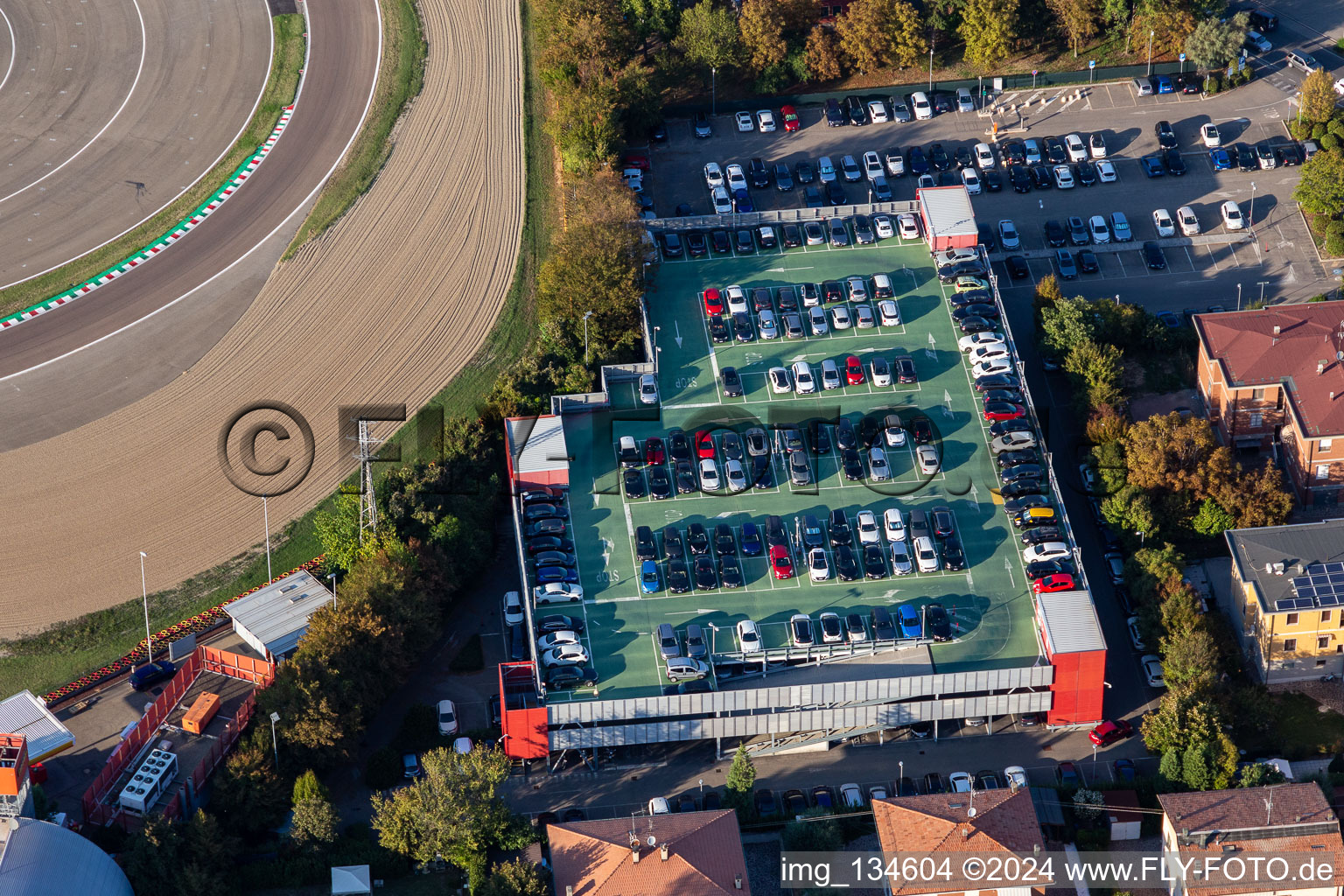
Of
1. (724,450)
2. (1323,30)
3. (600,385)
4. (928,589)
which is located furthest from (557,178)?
(1323,30)

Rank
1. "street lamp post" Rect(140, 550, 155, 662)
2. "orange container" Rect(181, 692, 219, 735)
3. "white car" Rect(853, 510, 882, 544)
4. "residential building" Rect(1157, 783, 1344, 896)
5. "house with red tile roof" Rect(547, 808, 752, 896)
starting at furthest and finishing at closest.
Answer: "white car" Rect(853, 510, 882, 544) → "street lamp post" Rect(140, 550, 155, 662) → "orange container" Rect(181, 692, 219, 735) → "residential building" Rect(1157, 783, 1344, 896) → "house with red tile roof" Rect(547, 808, 752, 896)

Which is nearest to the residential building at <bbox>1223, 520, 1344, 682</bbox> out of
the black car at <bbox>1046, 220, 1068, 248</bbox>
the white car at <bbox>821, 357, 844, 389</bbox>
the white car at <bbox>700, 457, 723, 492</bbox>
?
the white car at <bbox>821, 357, 844, 389</bbox>

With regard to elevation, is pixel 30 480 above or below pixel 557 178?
Answer: below

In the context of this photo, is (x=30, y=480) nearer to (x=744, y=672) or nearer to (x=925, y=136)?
(x=744, y=672)

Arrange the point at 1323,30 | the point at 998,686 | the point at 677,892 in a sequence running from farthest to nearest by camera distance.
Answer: the point at 1323,30
the point at 998,686
the point at 677,892

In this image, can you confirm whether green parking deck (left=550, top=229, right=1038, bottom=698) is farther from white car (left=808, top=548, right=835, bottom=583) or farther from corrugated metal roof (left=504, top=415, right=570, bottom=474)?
corrugated metal roof (left=504, top=415, right=570, bottom=474)

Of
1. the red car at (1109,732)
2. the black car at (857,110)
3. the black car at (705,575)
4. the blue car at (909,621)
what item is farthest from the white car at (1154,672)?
the black car at (857,110)

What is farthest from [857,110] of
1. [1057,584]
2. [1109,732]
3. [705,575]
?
[1109,732]
